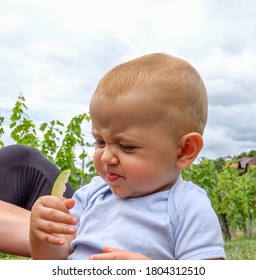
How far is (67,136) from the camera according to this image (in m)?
6.14

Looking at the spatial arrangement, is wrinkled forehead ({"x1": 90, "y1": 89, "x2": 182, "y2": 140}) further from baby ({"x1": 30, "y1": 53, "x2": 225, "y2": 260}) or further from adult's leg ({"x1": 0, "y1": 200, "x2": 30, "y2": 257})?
adult's leg ({"x1": 0, "y1": 200, "x2": 30, "y2": 257})

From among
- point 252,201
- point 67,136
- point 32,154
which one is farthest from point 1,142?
point 252,201

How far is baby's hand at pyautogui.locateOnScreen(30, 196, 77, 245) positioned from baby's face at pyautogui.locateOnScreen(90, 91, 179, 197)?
0.16 meters

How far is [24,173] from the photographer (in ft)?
7.38

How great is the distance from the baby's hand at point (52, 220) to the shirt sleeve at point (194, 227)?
0.92 ft

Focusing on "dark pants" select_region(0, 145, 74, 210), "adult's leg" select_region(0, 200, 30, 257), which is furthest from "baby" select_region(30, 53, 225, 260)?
"dark pants" select_region(0, 145, 74, 210)

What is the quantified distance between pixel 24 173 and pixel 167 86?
0.98 meters

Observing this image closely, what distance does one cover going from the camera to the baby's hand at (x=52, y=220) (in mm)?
1417

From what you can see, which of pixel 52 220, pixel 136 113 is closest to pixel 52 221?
pixel 52 220

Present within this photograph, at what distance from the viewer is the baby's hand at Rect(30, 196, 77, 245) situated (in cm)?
142

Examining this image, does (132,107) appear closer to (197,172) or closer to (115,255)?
(115,255)

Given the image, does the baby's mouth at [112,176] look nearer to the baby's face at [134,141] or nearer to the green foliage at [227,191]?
the baby's face at [134,141]

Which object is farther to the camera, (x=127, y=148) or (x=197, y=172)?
(x=197, y=172)

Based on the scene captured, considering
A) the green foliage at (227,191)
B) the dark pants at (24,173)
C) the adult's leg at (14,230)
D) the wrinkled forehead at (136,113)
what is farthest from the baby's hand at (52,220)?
the green foliage at (227,191)
